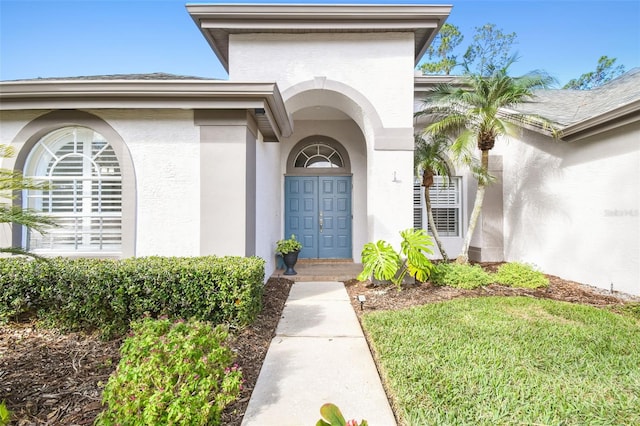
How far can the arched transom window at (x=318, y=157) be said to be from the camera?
9617mm

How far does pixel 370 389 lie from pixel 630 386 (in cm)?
239

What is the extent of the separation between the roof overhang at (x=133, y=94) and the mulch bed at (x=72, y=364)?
3.46 metres

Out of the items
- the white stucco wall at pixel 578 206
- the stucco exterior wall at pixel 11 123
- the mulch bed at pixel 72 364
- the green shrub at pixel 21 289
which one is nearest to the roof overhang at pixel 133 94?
the stucco exterior wall at pixel 11 123

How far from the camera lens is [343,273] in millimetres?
7594

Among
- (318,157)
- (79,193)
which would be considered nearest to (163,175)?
(79,193)

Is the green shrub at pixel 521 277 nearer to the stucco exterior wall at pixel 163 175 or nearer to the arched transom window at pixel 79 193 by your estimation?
Result: the stucco exterior wall at pixel 163 175

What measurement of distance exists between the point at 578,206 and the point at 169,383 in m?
8.24

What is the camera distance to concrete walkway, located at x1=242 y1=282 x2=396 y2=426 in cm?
247

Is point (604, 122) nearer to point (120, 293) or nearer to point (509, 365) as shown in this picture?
point (509, 365)

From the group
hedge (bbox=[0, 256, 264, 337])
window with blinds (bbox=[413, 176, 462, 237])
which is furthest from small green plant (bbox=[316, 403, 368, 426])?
window with blinds (bbox=[413, 176, 462, 237])

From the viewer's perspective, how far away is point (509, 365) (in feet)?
9.99

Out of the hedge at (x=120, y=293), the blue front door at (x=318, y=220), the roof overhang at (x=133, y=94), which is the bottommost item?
the hedge at (x=120, y=293)

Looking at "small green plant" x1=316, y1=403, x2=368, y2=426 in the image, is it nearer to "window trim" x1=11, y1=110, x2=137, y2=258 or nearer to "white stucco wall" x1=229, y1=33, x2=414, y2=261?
"window trim" x1=11, y1=110, x2=137, y2=258

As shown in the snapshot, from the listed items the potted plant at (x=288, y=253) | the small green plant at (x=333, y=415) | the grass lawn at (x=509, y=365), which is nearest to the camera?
the small green plant at (x=333, y=415)
